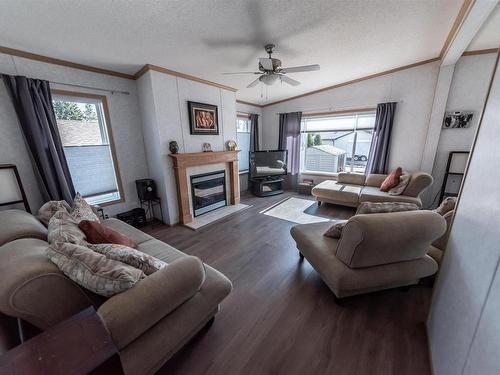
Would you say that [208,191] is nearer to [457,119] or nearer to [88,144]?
[88,144]

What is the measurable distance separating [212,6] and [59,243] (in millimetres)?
2067

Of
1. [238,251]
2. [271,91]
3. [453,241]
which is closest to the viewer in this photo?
[453,241]

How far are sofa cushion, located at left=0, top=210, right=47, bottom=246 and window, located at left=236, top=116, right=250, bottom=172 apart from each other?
4050mm

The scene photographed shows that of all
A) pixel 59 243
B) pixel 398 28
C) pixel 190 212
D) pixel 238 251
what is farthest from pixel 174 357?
pixel 398 28

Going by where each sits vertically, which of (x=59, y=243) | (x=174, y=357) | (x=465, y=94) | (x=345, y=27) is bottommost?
(x=174, y=357)

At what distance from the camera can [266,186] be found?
4.93 metres

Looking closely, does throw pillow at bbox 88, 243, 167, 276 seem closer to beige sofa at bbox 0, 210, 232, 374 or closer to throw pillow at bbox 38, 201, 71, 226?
beige sofa at bbox 0, 210, 232, 374

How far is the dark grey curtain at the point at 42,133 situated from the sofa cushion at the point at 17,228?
86 centimetres

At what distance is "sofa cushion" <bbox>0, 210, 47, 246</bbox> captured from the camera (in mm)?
1300

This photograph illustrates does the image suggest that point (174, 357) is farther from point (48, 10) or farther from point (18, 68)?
point (18, 68)

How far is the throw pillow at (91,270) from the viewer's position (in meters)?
0.90

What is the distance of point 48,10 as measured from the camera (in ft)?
5.07

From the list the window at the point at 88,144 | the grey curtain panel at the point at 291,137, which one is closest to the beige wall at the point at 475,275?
the window at the point at 88,144

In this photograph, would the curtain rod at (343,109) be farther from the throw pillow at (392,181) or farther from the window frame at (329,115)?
the throw pillow at (392,181)
